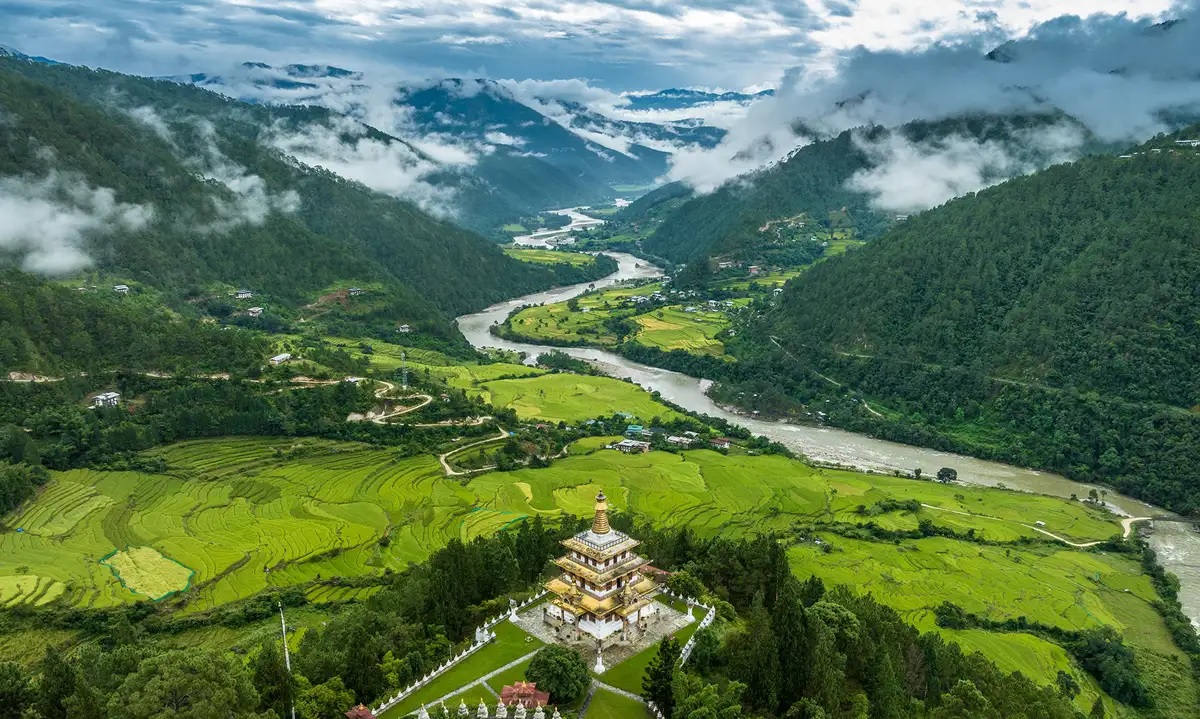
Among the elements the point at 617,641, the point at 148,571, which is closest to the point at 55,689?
the point at 617,641

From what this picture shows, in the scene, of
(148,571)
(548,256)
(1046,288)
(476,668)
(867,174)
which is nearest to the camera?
(476,668)

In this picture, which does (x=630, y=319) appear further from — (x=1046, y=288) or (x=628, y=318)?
(x=1046, y=288)

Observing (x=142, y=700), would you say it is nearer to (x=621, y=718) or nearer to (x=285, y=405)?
(x=621, y=718)

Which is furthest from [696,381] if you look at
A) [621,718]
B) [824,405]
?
[621,718]

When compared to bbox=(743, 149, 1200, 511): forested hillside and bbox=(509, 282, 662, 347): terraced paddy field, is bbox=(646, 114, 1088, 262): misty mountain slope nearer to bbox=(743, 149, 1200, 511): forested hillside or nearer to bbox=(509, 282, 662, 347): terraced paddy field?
bbox=(509, 282, 662, 347): terraced paddy field

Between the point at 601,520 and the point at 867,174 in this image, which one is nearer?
the point at 601,520
